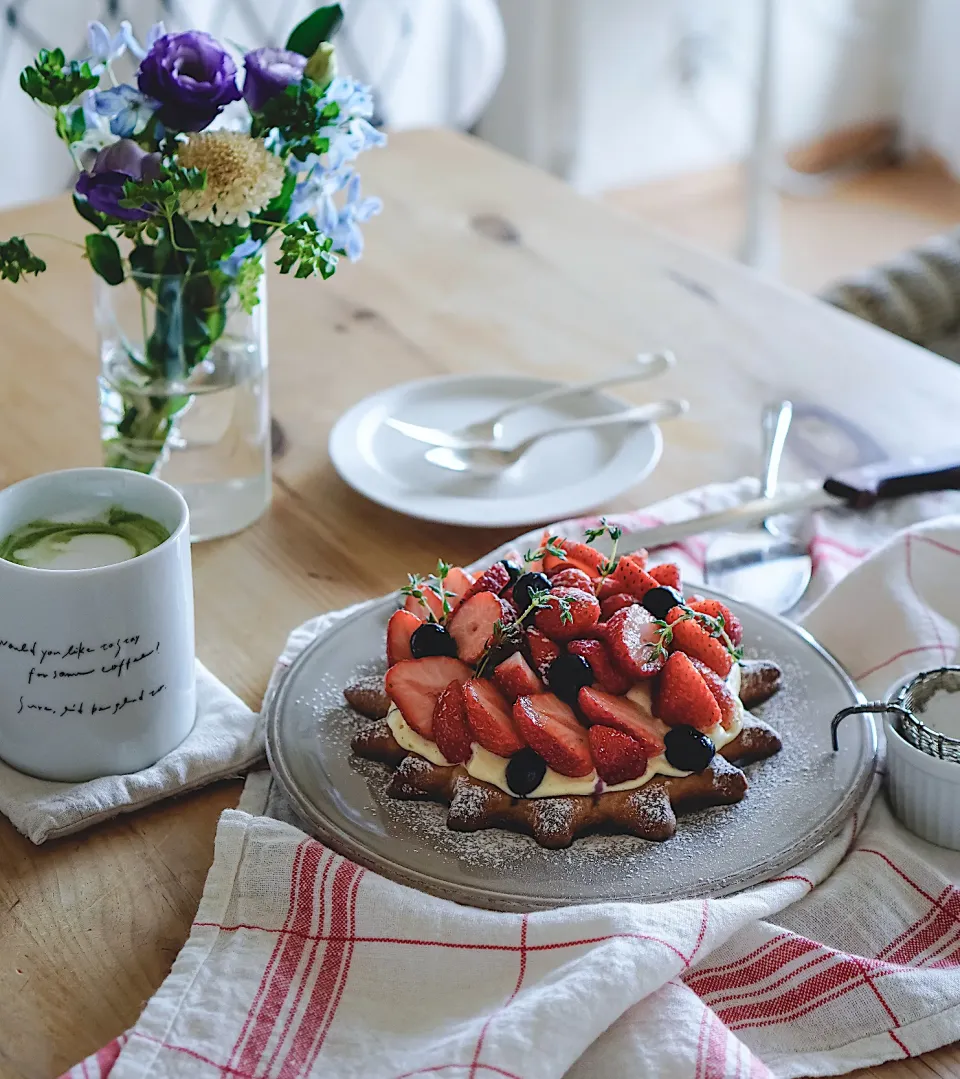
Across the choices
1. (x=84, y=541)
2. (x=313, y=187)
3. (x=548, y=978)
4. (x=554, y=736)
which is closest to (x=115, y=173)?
(x=313, y=187)

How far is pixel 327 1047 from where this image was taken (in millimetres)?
678

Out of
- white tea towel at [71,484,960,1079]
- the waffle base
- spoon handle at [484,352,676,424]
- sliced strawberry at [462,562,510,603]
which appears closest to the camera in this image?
white tea towel at [71,484,960,1079]

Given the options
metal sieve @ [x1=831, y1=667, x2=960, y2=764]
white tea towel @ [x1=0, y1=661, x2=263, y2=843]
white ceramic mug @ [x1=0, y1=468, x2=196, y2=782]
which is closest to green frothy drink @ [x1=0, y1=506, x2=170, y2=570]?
white ceramic mug @ [x1=0, y1=468, x2=196, y2=782]

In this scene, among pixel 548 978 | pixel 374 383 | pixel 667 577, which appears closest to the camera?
pixel 548 978

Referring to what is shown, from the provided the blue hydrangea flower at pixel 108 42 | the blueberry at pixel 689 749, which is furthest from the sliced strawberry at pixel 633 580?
the blue hydrangea flower at pixel 108 42

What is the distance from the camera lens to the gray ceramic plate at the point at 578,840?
0.75 metres

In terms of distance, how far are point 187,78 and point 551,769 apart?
1.65 feet

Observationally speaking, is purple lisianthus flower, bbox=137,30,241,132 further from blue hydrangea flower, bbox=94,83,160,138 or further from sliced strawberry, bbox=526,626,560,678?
sliced strawberry, bbox=526,626,560,678

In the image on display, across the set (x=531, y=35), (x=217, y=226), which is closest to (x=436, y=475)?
(x=217, y=226)

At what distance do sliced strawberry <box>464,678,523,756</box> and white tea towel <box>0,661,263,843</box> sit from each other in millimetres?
155

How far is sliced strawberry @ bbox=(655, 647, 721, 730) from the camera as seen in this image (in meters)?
0.81

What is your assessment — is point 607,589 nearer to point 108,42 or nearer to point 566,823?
point 566,823

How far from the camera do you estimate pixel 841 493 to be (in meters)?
1.14

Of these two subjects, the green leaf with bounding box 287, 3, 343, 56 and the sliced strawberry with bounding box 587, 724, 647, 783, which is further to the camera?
the green leaf with bounding box 287, 3, 343, 56
